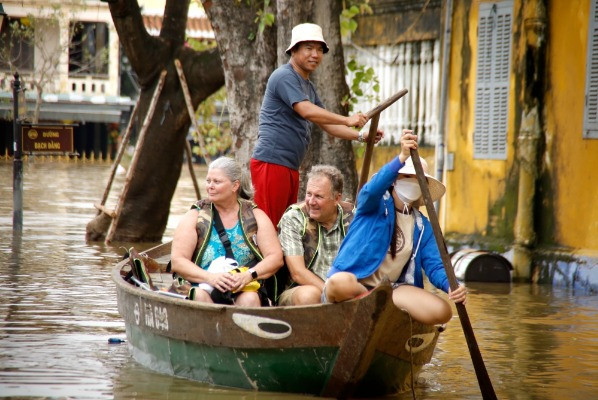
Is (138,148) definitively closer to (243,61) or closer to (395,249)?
(243,61)

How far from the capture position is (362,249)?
6.74m

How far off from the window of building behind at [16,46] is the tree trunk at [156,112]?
22.8 meters

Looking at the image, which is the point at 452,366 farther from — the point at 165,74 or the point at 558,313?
the point at 165,74

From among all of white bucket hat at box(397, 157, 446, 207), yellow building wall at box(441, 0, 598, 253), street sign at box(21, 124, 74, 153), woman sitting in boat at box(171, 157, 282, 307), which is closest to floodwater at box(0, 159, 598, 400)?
woman sitting in boat at box(171, 157, 282, 307)

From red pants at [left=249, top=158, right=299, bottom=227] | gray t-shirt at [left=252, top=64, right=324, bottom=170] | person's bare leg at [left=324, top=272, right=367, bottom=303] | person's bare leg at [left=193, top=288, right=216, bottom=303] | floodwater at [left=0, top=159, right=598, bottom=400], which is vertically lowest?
floodwater at [left=0, top=159, right=598, bottom=400]

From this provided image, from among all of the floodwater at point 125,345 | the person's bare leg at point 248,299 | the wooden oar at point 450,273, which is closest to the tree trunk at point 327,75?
the floodwater at point 125,345

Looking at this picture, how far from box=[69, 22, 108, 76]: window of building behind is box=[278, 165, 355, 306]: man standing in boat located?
33410 millimetres

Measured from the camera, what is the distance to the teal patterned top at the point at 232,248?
24.9 ft

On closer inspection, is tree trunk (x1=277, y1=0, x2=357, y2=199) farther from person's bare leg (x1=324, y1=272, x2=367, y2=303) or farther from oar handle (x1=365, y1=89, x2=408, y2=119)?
person's bare leg (x1=324, y1=272, x2=367, y2=303)

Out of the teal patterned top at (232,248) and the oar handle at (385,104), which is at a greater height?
the oar handle at (385,104)

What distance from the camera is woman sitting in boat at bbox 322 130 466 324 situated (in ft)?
21.5

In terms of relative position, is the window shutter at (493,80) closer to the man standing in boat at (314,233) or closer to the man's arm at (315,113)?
the man's arm at (315,113)

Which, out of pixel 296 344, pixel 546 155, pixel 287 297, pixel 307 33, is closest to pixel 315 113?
pixel 307 33

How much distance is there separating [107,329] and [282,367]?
280 centimetres
